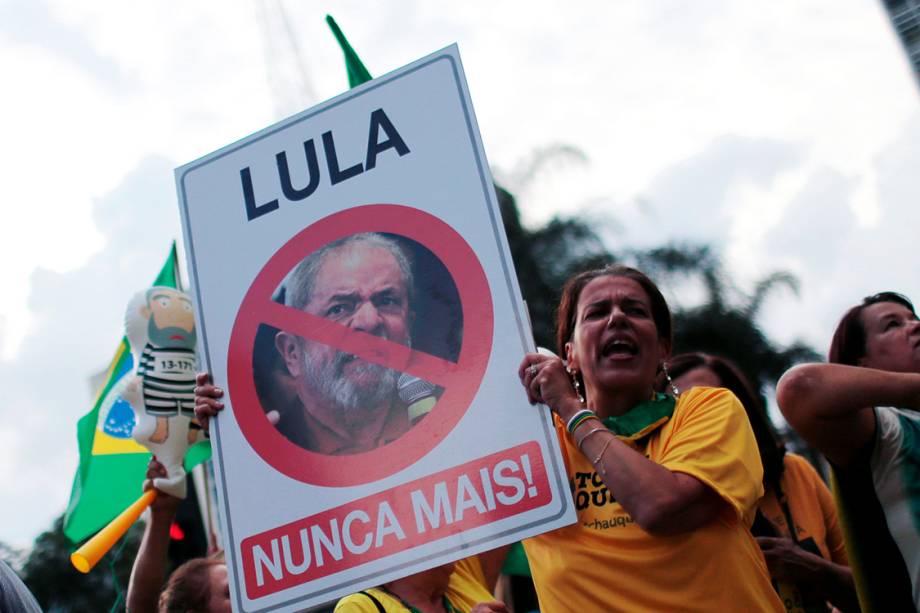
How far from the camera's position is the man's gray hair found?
91.6 inches

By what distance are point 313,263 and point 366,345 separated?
0.94 feet

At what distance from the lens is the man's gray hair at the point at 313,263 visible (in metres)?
2.33

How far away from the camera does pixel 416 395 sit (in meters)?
2.16

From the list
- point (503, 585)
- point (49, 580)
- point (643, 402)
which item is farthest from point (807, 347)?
point (643, 402)

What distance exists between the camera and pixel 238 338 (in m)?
2.39

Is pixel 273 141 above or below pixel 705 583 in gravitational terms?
above

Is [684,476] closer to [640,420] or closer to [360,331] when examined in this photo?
[640,420]

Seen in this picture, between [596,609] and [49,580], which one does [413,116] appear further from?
[49,580]

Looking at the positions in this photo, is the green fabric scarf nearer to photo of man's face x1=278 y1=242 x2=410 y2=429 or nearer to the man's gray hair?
photo of man's face x1=278 y1=242 x2=410 y2=429

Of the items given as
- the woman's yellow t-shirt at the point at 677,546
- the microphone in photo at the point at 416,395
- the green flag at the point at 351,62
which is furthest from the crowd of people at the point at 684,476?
the green flag at the point at 351,62

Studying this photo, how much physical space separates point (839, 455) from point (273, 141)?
1684 mm

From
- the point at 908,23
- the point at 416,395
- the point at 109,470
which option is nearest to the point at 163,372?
the point at 416,395

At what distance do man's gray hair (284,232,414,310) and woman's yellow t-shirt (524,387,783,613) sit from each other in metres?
0.71

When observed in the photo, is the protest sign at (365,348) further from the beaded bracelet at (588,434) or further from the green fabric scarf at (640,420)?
the green fabric scarf at (640,420)
